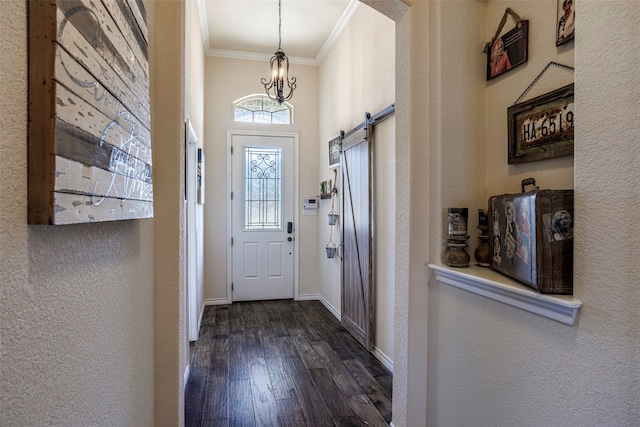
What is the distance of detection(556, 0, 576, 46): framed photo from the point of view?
4.24ft

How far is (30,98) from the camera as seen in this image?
0.56m

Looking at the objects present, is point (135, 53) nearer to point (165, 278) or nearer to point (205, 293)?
point (165, 278)

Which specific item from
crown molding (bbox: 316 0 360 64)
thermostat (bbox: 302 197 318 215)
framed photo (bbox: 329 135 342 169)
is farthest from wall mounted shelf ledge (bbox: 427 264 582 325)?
thermostat (bbox: 302 197 318 215)

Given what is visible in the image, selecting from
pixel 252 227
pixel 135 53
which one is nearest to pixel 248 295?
pixel 252 227

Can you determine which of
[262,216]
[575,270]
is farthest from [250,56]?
[575,270]

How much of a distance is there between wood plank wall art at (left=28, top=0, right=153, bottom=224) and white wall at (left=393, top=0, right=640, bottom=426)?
1.28 m

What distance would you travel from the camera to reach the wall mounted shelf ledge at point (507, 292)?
1.07 metres

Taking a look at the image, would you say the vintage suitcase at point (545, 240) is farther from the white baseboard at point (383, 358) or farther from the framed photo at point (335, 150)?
the framed photo at point (335, 150)

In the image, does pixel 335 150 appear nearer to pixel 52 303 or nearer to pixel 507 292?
pixel 507 292

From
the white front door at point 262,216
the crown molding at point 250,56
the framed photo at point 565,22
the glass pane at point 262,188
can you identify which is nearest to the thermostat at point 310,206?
the white front door at point 262,216

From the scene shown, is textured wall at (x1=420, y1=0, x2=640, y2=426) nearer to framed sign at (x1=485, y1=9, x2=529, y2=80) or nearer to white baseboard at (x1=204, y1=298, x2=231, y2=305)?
framed sign at (x1=485, y1=9, x2=529, y2=80)

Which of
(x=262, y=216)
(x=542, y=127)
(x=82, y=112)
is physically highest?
(x=542, y=127)

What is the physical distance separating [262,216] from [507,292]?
392 cm

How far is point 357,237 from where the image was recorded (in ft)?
11.3
